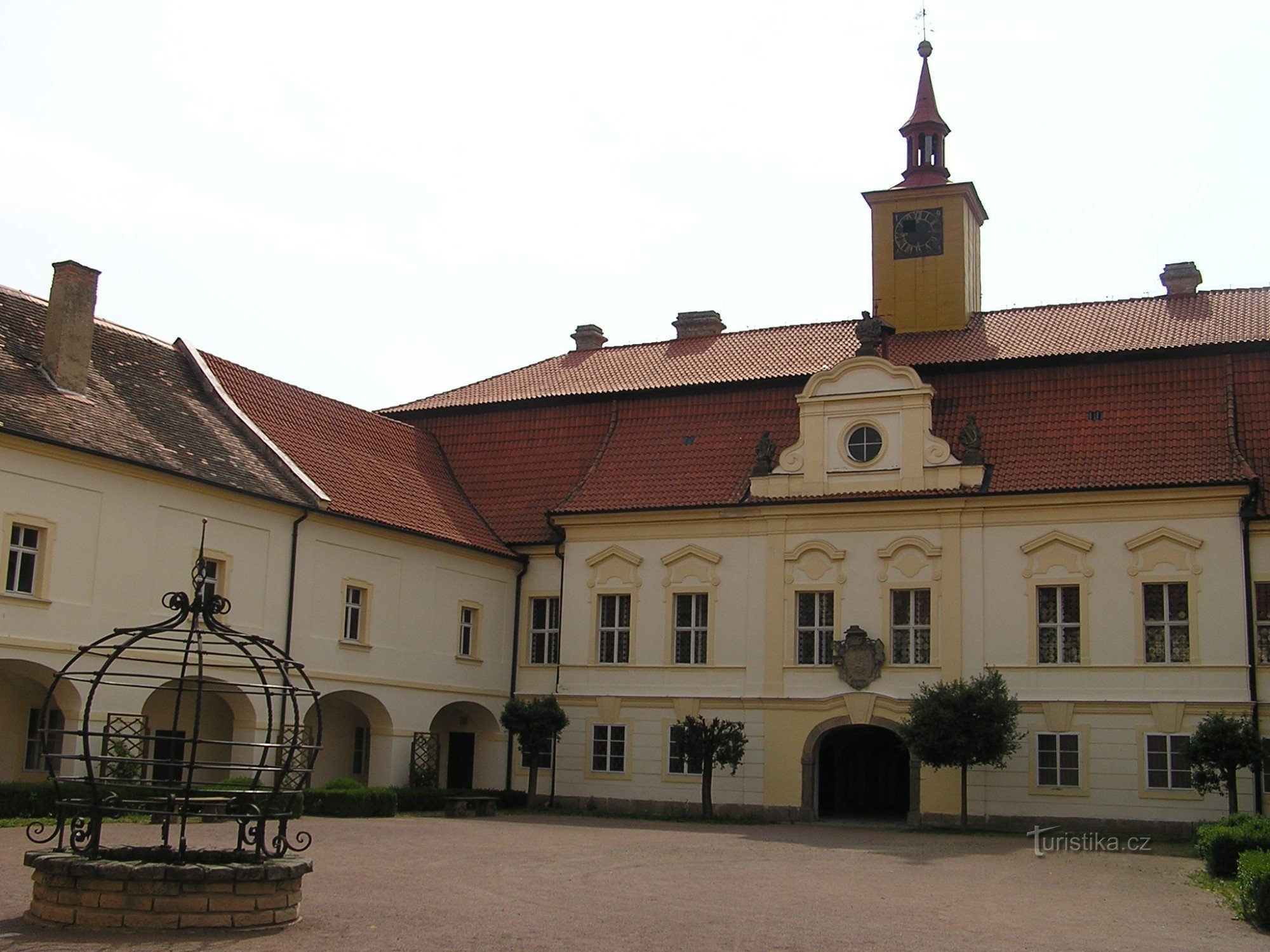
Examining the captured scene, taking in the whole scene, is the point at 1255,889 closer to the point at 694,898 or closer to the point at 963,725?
the point at 694,898

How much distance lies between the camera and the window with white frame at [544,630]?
35.5m

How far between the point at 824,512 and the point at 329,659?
1117cm

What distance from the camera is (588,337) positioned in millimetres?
43188

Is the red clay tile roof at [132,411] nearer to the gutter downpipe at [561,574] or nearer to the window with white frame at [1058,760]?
the gutter downpipe at [561,574]

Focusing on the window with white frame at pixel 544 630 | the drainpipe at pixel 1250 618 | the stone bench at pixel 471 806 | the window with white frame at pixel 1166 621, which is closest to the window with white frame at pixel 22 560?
the stone bench at pixel 471 806

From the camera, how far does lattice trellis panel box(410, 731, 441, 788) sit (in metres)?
32.3

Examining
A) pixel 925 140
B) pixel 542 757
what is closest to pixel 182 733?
pixel 542 757

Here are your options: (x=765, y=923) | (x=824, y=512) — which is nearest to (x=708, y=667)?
(x=824, y=512)

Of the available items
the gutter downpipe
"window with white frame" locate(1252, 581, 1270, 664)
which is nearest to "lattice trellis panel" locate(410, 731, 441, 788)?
the gutter downpipe

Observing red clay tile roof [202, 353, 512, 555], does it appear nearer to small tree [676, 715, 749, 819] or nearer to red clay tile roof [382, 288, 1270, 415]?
red clay tile roof [382, 288, 1270, 415]

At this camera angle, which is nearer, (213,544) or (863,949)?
(863,949)

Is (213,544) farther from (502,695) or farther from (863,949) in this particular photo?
(863,949)

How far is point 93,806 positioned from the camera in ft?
42.0

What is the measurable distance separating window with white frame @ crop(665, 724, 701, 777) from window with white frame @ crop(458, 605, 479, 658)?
5.15 meters
